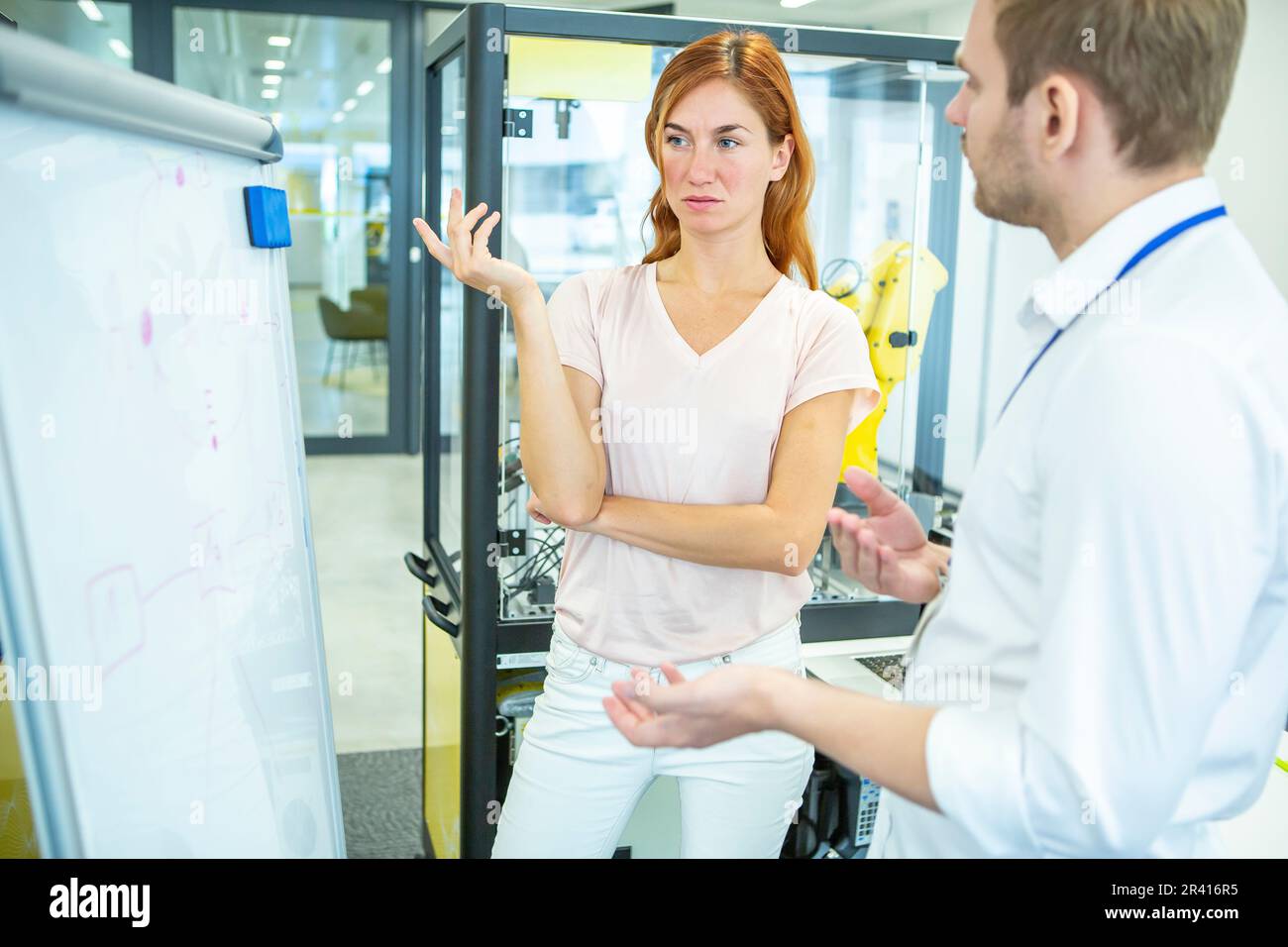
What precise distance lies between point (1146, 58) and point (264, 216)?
959mm

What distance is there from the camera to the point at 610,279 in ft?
5.24

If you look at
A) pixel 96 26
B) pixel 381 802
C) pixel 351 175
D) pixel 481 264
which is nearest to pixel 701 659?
pixel 481 264

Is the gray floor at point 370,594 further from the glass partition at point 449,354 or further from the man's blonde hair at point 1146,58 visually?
the man's blonde hair at point 1146,58

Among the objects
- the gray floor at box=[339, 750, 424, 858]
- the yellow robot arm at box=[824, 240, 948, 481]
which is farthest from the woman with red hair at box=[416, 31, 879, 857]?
the gray floor at box=[339, 750, 424, 858]

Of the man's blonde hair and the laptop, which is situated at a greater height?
the man's blonde hair

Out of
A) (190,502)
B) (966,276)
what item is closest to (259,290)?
(190,502)

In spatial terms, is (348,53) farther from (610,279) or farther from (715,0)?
(610,279)

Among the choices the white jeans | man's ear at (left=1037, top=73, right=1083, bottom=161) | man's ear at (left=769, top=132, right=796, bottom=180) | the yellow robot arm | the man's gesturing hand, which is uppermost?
man's ear at (left=769, top=132, right=796, bottom=180)

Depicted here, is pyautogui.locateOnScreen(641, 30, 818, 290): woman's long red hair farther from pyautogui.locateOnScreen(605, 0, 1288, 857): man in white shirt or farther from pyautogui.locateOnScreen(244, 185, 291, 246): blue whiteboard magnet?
pyautogui.locateOnScreen(605, 0, 1288, 857): man in white shirt

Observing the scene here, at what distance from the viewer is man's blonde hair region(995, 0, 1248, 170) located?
0.76 meters

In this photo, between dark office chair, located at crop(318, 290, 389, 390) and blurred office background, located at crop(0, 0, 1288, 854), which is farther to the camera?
dark office chair, located at crop(318, 290, 389, 390)

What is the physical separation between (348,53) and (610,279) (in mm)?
6411

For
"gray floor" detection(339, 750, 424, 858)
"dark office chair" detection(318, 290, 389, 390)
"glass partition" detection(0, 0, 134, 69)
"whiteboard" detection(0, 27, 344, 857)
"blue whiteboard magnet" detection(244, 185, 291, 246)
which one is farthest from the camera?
"dark office chair" detection(318, 290, 389, 390)

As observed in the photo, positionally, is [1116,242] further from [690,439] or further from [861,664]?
[861,664]
